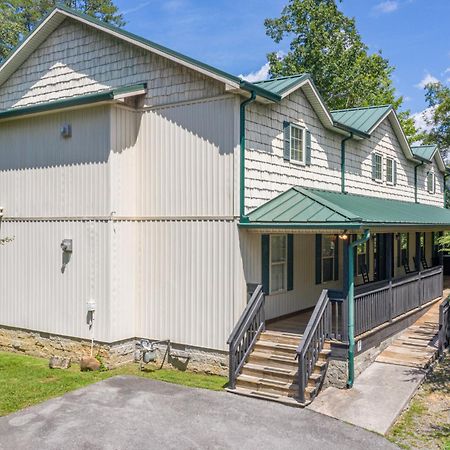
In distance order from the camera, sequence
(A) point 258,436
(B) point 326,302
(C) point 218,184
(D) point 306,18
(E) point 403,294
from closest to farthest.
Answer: (A) point 258,436 < (B) point 326,302 < (C) point 218,184 < (E) point 403,294 < (D) point 306,18

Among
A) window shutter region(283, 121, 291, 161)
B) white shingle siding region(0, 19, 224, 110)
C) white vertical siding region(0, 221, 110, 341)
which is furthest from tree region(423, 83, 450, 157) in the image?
white vertical siding region(0, 221, 110, 341)

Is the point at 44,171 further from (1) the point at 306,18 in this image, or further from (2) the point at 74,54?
(1) the point at 306,18

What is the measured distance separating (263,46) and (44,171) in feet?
86.0

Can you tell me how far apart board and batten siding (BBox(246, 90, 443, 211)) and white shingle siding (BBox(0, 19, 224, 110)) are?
1.52m

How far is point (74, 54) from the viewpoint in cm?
1245

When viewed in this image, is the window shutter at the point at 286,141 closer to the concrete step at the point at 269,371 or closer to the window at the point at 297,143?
the window at the point at 297,143

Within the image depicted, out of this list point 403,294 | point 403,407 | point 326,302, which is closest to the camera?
point 403,407

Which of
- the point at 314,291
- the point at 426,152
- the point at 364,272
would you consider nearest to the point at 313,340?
the point at 314,291

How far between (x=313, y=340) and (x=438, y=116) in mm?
32011

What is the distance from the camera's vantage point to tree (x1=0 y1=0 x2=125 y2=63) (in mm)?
27969

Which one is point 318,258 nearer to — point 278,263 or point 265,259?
point 278,263

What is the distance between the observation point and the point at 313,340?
9.34 meters

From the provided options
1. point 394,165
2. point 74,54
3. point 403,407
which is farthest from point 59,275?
point 394,165

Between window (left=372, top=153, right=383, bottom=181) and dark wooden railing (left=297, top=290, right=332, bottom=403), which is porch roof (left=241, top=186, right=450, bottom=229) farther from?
window (left=372, top=153, right=383, bottom=181)
